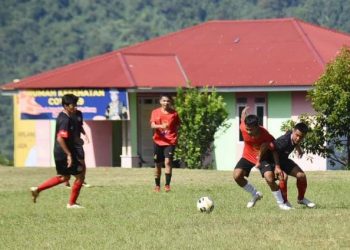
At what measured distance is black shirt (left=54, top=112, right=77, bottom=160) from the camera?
1563 centimetres

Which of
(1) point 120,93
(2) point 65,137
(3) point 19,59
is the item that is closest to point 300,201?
(2) point 65,137

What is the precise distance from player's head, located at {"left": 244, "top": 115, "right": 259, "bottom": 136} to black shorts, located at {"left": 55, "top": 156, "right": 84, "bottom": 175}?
2756 millimetres

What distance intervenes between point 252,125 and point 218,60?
73.3 ft

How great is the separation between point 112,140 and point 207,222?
911 inches

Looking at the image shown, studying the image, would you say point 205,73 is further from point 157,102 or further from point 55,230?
point 55,230

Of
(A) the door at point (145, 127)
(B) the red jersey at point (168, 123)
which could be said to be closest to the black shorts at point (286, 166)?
(B) the red jersey at point (168, 123)

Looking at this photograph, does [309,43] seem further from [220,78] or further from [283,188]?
[283,188]

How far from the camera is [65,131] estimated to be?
15.6 meters

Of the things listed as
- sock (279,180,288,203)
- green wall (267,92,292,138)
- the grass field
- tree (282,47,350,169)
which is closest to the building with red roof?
green wall (267,92,292,138)

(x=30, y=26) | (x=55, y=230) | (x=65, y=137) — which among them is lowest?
(x=55, y=230)

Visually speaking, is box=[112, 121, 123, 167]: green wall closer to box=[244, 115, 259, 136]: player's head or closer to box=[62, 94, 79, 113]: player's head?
box=[62, 94, 79, 113]: player's head

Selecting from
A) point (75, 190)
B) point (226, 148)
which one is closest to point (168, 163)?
point (75, 190)

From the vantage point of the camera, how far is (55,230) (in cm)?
1328

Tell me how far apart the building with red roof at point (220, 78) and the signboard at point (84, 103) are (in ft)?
0.66
